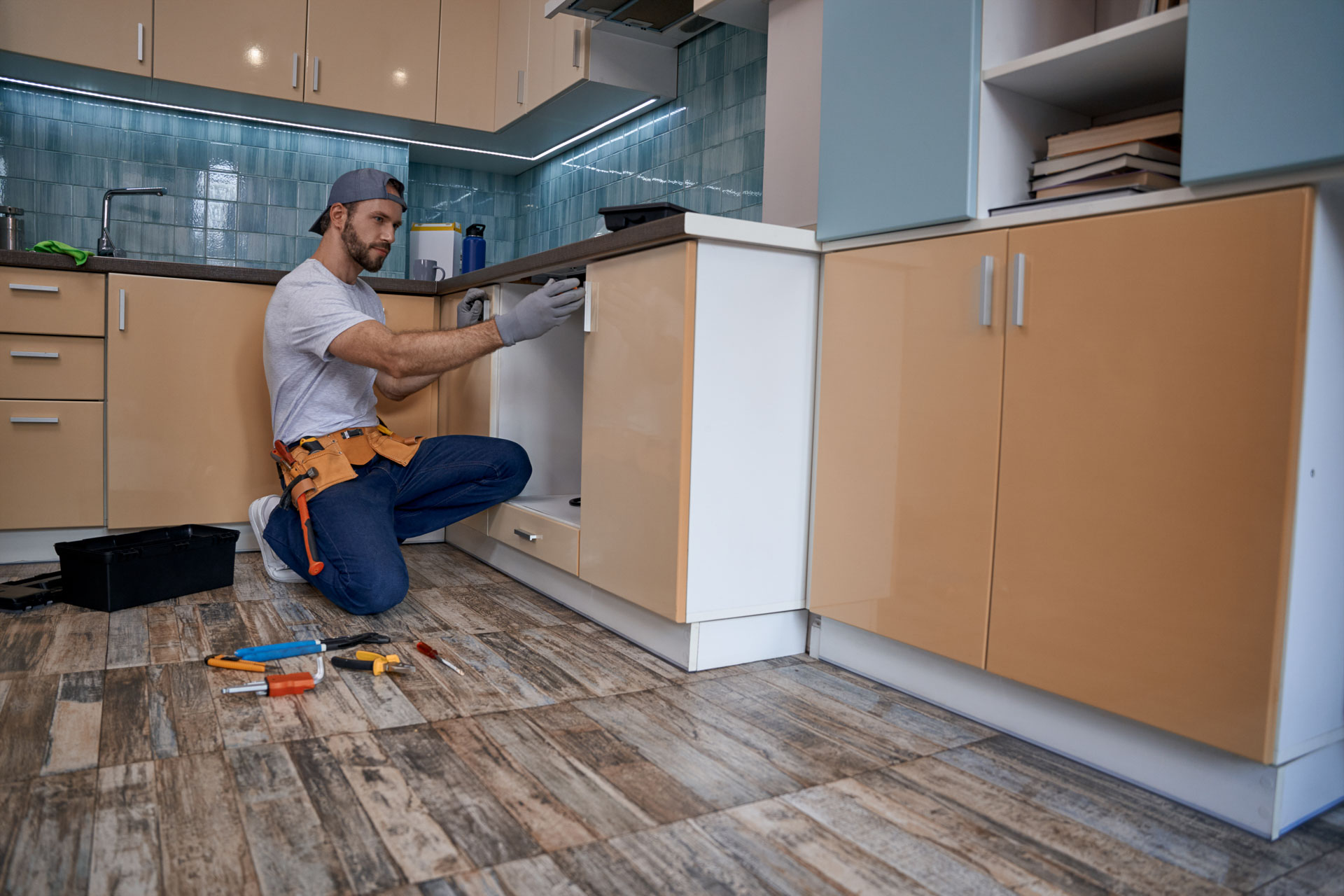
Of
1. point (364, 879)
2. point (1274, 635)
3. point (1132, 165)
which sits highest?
point (1132, 165)

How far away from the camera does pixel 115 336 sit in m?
2.92

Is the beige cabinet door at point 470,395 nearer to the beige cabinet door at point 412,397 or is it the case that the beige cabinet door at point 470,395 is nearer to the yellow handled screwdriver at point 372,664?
the beige cabinet door at point 412,397

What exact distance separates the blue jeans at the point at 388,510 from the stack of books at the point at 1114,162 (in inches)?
65.8

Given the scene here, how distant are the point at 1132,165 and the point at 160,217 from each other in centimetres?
371

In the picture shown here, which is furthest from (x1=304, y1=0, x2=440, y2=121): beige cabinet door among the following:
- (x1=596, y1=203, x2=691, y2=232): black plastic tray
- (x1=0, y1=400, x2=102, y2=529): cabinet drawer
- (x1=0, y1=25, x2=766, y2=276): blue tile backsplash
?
(x1=596, y1=203, x2=691, y2=232): black plastic tray

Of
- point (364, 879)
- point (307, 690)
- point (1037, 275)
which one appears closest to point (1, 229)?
point (307, 690)

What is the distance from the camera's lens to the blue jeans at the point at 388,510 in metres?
2.39

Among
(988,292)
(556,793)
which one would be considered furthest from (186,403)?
(988,292)

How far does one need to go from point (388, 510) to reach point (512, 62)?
2.15m

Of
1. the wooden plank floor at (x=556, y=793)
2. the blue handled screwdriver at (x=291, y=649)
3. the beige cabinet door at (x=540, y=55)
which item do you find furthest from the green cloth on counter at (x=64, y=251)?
the beige cabinet door at (x=540, y=55)

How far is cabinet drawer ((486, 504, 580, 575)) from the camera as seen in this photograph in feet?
7.93

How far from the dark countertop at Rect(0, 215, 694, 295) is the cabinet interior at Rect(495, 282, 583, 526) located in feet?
0.79

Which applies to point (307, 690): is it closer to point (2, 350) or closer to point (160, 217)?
point (2, 350)

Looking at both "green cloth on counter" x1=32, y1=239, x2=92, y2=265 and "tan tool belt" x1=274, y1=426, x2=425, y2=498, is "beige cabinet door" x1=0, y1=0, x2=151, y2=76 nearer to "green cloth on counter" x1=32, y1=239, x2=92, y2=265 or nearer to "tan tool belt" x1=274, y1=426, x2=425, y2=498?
"green cloth on counter" x1=32, y1=239, x2=92, y2=265
